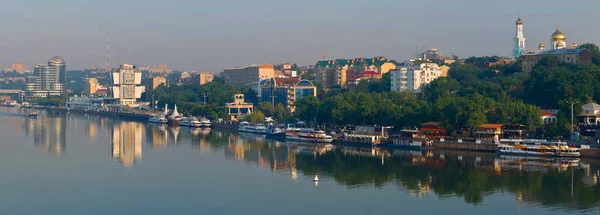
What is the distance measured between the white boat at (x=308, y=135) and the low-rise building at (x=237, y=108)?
9909mm

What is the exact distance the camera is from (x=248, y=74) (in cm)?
5050

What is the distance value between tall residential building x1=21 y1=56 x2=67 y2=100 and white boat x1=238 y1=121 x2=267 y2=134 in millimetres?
50318

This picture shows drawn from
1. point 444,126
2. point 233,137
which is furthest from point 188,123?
point 444,126

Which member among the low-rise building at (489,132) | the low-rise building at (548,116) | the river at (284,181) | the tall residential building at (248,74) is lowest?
the river at (284,181)

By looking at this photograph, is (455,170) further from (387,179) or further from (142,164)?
(142,164)

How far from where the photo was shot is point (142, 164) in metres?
19.0

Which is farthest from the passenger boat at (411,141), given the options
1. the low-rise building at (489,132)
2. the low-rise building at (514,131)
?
the low-rise building at (514,131)

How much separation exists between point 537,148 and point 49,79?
66.8 meters

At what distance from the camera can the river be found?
1332cm

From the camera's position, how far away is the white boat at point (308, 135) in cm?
Result: 2438

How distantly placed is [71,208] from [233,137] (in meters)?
14.4

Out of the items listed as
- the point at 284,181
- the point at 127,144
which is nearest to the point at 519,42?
the point at 127,144

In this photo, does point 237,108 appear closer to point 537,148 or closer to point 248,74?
point 248,74

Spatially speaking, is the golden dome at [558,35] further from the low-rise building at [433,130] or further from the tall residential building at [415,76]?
the low-rise building at [433,130]
